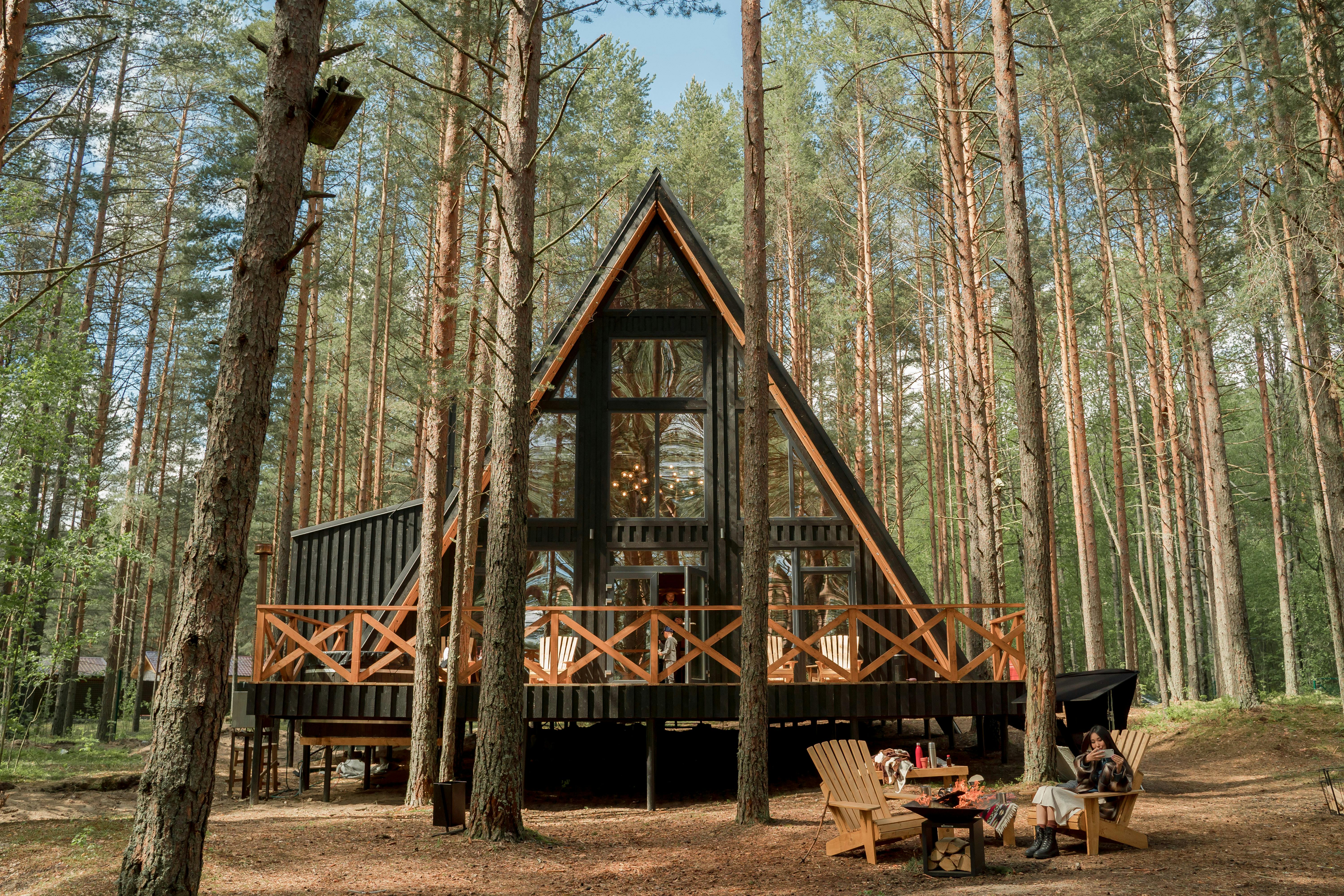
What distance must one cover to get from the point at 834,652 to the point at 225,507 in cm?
982

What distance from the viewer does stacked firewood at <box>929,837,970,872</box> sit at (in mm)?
6586

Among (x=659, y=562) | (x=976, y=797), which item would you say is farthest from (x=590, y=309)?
(x=976, y=797)

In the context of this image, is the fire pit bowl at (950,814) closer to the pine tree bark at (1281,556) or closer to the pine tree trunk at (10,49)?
the pine tree trunk at (10,49)

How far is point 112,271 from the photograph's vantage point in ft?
75.2

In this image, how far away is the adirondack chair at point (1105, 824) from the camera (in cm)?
688

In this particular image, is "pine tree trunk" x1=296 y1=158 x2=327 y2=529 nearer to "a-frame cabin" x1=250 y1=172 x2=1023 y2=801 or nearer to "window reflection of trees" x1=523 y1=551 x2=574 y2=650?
"a-frame cabin" x1=250 y1=172 x2=1023 y2=801

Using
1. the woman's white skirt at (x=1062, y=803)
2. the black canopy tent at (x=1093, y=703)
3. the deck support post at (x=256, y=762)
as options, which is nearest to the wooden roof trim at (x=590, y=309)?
the deck support post at (x=256, y=762)

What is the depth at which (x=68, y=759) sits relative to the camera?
56.1ft

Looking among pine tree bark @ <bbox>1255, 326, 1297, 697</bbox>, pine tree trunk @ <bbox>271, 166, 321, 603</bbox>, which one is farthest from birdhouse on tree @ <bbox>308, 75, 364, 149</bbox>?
pine tree bark @ <bbox>1255, 326, 1297, 697</bbox>

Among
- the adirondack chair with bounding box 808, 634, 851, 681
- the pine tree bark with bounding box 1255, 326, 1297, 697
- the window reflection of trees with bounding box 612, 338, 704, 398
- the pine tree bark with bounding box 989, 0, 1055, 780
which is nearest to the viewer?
the pine tree bark with bounding box 989, 0, 1055, 780

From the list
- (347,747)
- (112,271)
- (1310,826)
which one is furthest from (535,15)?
(112,271)

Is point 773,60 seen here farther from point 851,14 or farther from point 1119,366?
point 1119,366

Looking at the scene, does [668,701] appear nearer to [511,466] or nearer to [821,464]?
[821,464]

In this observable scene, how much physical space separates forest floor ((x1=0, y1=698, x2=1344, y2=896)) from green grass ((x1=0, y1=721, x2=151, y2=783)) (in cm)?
383
